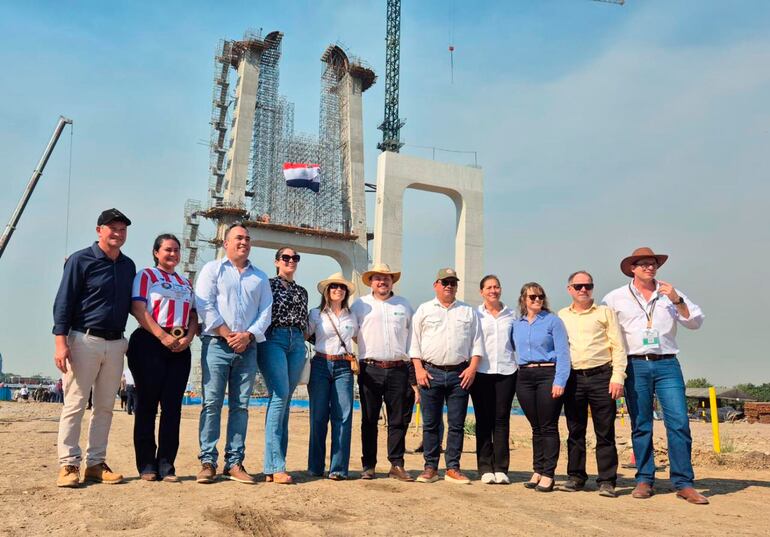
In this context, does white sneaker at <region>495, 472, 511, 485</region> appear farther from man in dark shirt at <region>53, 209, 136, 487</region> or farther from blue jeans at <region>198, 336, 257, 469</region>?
man in dark shirt at <region>53, 209, 136, 487</region>

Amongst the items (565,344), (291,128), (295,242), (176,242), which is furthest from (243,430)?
(291,128)

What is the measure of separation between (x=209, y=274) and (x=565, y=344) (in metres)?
2.80

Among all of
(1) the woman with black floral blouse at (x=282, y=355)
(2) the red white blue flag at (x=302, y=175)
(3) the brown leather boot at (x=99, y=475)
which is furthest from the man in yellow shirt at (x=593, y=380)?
(2) the red white blue flag at (x=302, y=175)

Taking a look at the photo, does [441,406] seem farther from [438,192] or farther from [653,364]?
[438,192]

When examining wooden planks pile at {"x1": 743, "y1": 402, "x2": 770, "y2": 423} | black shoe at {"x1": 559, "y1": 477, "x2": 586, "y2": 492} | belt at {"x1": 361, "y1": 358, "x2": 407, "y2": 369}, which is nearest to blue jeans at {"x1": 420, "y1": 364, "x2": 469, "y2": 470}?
belt at {"x1": 361, "y1": 358, "x2": 407, "y2": 369}

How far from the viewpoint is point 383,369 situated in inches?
209

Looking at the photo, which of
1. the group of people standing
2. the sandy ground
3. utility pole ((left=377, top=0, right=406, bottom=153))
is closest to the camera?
the sandy ground

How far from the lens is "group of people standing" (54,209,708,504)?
4.51 meters

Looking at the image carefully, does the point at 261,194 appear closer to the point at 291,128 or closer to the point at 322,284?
the point at 291,128

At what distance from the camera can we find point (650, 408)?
16.4 feet

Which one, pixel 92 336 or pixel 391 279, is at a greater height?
pixel 391 279

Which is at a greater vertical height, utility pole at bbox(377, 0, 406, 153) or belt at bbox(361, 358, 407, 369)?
utility pole at bbox(377, 0, 406, 153)

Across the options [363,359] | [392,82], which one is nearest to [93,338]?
[363,359]

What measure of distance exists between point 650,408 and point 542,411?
0.82 metres
